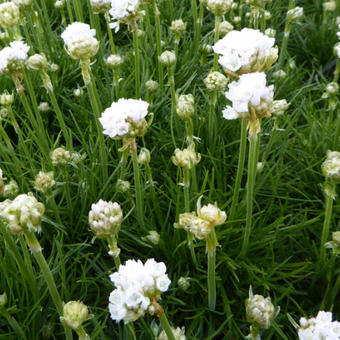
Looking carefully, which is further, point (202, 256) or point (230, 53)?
point (202, 256)

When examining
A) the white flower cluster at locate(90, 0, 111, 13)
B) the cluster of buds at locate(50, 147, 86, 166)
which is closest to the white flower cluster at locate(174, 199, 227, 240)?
the cluster of buds at locate(50, 147, 86, 166)

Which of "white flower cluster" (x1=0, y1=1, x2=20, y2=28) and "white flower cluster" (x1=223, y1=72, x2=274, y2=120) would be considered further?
"white flower cluster" (x1=0, y1=1, x2=20, y2=28)

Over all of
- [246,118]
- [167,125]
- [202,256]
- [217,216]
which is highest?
[246,118]

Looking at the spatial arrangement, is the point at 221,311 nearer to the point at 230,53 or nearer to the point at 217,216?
the point at 217,216

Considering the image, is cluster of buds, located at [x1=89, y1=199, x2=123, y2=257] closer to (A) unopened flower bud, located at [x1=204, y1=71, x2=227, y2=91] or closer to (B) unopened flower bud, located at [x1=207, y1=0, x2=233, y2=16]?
(A) unopened flower bud, located at [x1=204, y1=71, x2=227, y2=91]

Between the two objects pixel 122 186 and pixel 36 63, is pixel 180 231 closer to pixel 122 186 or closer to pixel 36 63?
pixel 122 186

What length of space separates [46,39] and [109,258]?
5.28 feet

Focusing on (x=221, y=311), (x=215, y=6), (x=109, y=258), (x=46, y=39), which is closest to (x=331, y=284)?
(x=221, y=311)

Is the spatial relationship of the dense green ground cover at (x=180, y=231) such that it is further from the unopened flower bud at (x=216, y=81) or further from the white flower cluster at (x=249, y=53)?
the white flower cluster at (x=249, y=53)

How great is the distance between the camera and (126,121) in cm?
135

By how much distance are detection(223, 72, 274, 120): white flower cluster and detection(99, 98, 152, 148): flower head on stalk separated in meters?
0.31

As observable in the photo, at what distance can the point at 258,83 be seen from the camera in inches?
44.7

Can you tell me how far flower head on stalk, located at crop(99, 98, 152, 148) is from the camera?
1.34 m

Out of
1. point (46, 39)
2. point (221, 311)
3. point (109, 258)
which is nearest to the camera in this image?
point (221, 311)
